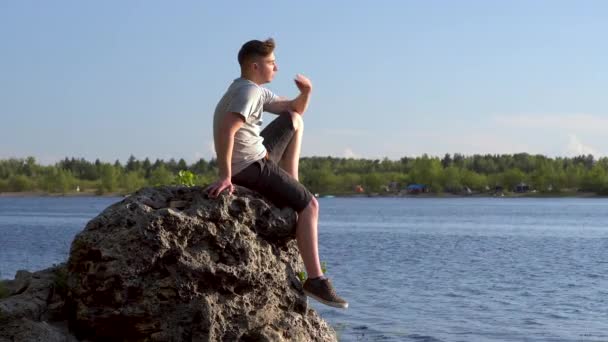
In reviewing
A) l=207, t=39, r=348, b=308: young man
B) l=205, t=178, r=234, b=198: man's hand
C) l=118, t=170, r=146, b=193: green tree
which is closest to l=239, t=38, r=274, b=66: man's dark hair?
l=207, t=39, r=348, b=308: young man

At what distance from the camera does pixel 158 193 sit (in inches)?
295

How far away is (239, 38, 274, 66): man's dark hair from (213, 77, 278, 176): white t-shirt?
19cm

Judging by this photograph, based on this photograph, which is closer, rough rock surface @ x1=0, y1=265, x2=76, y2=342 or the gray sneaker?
rough rock surface @ x1=0, y1=265, x2=76, y2=342

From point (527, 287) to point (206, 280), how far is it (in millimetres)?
19141

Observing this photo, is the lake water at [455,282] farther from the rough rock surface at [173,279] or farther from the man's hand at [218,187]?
the man's hand at [218,187]

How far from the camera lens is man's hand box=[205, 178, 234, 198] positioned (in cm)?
730

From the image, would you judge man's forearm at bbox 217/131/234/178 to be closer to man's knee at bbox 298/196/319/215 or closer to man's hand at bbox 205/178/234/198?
man's hand at bbox 205/178/234/198

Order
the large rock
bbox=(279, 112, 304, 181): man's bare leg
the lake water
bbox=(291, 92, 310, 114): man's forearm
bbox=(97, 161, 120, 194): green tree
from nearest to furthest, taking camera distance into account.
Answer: the large rock → bbox=(291, 92, 310, 114): man's forearm → bbox=(279, 112, 304, 181): man's bare leg → the lake water → bbox=(97, 161, 120, 194): green tree

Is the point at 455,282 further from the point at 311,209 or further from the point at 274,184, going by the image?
the point at 274,184

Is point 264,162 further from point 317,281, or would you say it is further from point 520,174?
point 520,174

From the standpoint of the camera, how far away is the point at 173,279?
7055mm

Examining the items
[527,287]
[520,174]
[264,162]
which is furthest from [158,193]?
[520,174]

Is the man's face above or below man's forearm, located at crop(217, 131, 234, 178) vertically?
above

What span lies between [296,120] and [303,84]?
308 millimetres
